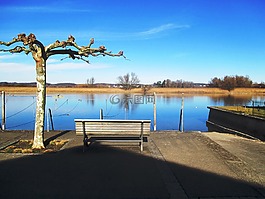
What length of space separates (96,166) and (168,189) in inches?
73.2

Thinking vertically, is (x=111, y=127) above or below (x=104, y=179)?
above

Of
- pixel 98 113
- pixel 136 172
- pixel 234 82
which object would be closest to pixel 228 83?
pixel 234 82

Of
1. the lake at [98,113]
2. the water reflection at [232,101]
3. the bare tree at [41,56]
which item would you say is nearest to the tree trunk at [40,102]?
the bare tree at [41,56]

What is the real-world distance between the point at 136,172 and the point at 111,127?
1.91 metres

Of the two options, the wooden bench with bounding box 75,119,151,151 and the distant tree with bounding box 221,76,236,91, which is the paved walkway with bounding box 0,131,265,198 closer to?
the wooden bench with bounding box 75,119,151,151

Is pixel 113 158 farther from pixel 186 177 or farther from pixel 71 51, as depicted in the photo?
pixel 71 51

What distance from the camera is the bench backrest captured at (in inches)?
271

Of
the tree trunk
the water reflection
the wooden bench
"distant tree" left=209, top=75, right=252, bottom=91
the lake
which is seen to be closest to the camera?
the wooden bench

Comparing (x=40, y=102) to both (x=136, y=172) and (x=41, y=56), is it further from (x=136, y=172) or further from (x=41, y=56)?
(x=136, y=172)

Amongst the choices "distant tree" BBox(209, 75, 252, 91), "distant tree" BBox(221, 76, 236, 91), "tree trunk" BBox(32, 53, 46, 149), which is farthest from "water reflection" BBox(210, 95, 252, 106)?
"tree trunk" BBox(32, 53, 46, 149)

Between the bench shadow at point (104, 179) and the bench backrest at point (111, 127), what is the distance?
2.43 feet

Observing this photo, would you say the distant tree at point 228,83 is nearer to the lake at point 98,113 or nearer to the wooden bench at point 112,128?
the lake at point 98,113

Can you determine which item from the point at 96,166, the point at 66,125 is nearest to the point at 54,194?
the point at 96,166

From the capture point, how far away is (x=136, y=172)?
525 cm
